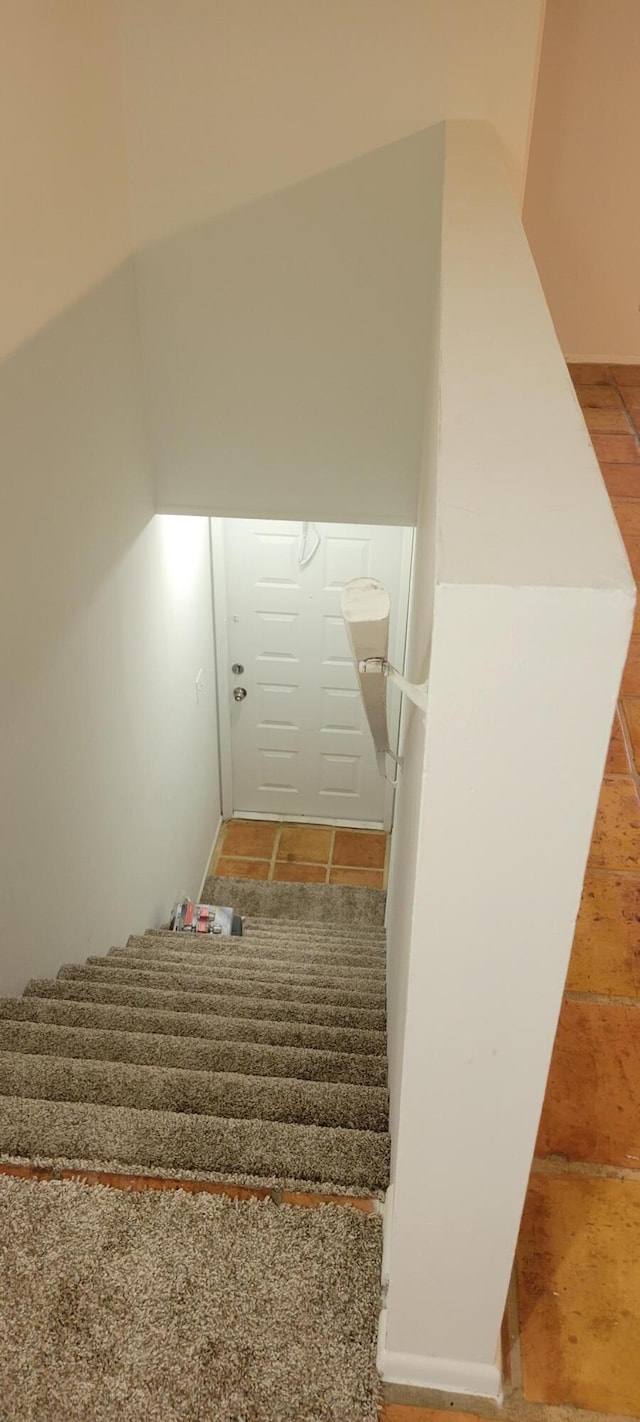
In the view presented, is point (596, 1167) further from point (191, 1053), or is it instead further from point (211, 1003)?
point (211, 1003)

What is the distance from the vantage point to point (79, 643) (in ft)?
10.9

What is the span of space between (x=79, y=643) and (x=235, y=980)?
3.79 ft

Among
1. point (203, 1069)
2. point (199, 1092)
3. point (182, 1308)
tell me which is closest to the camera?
point (182, 1308)

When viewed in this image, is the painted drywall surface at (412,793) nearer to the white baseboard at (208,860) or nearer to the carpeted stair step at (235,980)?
the carpeted stair step at (235,980)

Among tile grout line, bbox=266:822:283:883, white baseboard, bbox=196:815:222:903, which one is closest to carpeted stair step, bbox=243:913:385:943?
white baseboard, bbox=196:815:222:903

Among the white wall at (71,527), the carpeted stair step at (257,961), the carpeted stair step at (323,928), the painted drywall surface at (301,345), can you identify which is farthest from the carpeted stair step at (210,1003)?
A: the painted drywall surface at (301,345)

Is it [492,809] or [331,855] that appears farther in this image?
[331,855]

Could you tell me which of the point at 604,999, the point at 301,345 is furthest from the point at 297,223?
the point at 604,999

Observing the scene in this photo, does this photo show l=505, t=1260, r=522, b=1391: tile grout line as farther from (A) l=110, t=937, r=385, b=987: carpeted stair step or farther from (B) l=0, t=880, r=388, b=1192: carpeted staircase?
(A) l=110, t=937, r=385, b=987: carpeted stair step

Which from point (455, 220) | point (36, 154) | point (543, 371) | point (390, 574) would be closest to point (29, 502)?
point (36, 154)

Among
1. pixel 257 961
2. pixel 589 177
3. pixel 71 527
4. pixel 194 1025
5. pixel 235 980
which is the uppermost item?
pixel 589 177

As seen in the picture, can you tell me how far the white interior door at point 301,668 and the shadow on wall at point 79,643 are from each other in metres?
1.17

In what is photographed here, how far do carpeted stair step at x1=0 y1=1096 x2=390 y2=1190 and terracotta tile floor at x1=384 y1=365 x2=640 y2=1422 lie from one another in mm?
310

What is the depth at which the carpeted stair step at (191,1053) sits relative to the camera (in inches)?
89.7
